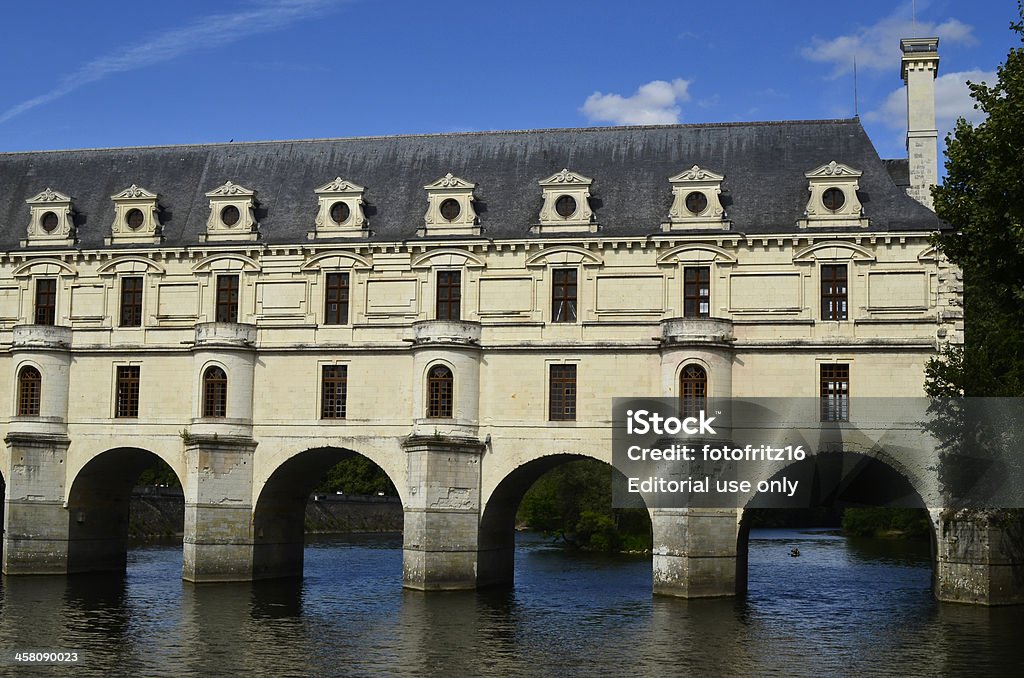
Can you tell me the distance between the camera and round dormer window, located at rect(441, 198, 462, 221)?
46000 millimetres

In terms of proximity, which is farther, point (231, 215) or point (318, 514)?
point (318, 514)

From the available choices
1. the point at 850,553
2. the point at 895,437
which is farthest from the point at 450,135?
the point at 850,553

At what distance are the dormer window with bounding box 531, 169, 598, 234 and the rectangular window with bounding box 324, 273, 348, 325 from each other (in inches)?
288

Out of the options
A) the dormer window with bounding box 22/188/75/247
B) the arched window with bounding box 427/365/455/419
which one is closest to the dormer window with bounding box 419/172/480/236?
the arched window with bounding box 427/365/455/419

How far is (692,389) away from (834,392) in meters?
4.90

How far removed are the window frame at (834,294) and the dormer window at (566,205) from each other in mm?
8222

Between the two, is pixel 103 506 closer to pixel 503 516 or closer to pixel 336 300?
pixel 336 300

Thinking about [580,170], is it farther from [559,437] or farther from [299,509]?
[299,509]

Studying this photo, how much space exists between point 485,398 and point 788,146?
1468cm

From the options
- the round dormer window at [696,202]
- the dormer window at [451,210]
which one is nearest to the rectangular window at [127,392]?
the dormer window at [451,210]

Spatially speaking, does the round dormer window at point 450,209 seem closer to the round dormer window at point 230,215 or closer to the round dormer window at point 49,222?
the round dormer window at point 230,215

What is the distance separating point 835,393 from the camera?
1686 inches

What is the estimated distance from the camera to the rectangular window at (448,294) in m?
45.3

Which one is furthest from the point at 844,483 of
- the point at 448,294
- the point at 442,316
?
the point at 448,294
